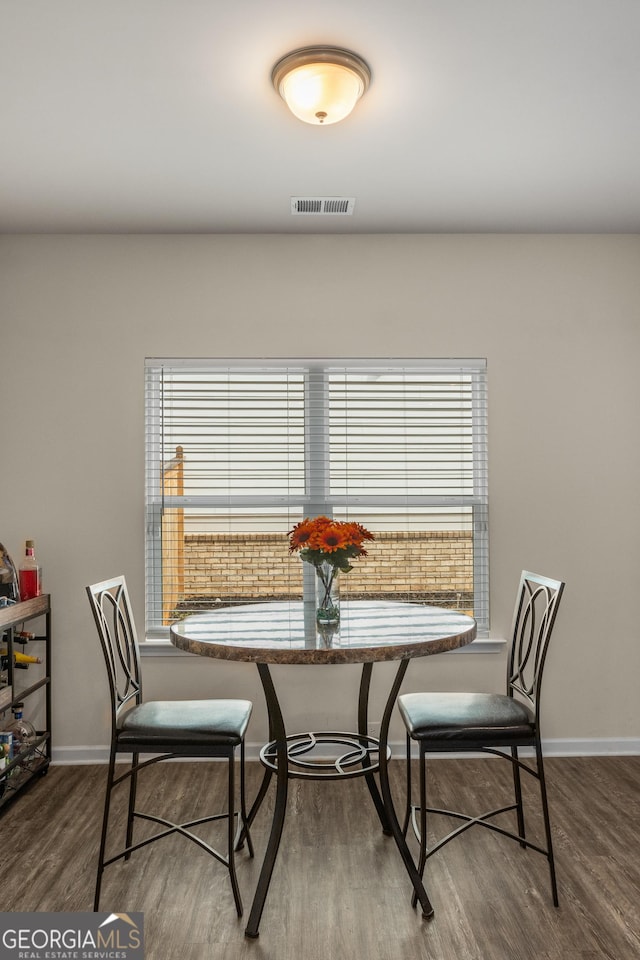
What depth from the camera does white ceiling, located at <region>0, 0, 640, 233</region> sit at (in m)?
2.07

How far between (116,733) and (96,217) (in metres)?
2.40

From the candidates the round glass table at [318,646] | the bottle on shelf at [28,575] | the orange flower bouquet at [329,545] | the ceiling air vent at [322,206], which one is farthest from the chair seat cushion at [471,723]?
the ceiling air vent at [322,206]

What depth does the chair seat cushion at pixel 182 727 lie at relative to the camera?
2277 millimetres

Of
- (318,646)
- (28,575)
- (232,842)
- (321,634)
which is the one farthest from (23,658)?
(318,646)

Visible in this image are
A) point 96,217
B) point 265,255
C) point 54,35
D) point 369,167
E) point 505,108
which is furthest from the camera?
point 265,255

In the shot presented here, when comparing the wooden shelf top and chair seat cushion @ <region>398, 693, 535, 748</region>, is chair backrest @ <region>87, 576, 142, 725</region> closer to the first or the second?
the wooden shelf top

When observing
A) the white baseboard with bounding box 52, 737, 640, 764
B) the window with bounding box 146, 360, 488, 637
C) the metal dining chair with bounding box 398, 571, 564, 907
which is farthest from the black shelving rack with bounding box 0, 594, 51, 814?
the metal dining chair with bounding box 398, 571, 564, 907

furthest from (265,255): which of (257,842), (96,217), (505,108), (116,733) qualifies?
(257,842)

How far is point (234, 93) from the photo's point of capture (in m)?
2.43

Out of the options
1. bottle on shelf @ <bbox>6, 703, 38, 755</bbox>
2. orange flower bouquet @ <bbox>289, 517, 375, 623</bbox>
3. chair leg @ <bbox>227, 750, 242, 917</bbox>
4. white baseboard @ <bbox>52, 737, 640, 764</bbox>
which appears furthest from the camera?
white baseboard @ <bbox>52, 737, 640, 764</bbox>

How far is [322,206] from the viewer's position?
132 inches

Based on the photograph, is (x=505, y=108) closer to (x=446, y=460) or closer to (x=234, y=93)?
(x=234, y=93)

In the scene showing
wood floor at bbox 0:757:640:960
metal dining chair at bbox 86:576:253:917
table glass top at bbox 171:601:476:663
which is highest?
table glass top at bbox 171:601:476:663

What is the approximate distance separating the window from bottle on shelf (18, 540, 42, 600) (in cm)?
56
